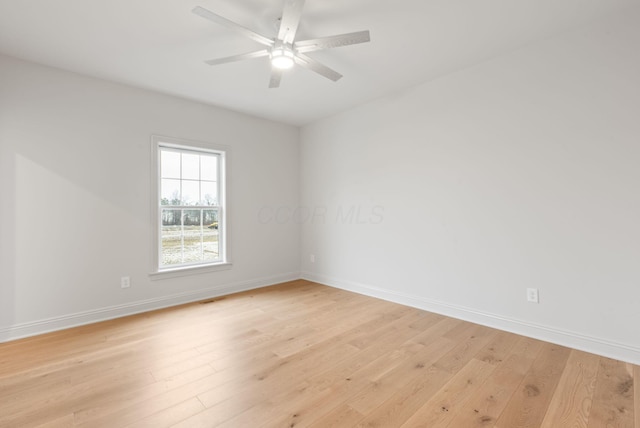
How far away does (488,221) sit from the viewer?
287 cm

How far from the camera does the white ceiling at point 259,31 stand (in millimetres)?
2094

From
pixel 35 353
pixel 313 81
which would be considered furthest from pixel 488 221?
pixel 35 353

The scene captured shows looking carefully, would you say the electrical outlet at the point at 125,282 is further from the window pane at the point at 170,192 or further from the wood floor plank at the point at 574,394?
the wood floor plank at the point at 574,394

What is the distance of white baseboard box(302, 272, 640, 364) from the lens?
2.20 metres

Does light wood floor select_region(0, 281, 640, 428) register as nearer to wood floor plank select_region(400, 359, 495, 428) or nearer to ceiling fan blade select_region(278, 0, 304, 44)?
wood floor plank select_region(400, 359, 495, 428)

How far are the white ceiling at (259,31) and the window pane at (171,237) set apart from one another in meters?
1.56

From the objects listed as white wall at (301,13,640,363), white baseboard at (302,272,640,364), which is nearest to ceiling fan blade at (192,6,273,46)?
white wall at (301,13,640,363)

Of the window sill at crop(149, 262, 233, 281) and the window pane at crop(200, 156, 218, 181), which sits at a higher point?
the window pane at crop(200, 156, 218, 181)

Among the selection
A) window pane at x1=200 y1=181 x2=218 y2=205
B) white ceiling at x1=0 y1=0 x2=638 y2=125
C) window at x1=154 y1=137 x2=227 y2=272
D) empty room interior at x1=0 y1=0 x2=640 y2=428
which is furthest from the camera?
window pane at x1=200 y1=181 x2=218 y2=205

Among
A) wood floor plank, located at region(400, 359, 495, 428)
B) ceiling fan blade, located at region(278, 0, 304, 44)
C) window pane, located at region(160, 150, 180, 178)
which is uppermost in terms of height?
ceiling fan blade, located at region(278, 0, 304, 44)

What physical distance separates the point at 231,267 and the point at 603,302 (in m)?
4.00

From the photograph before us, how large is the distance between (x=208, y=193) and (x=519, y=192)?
3731mm

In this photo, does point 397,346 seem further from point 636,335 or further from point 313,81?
point 313,81

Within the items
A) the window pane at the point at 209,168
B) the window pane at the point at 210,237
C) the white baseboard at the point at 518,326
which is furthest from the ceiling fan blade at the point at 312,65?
the white baseboard at the point at 518,326
